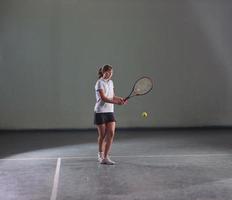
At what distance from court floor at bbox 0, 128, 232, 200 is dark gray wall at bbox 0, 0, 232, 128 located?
3.23 feet

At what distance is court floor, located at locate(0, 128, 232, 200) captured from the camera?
568 centimetres

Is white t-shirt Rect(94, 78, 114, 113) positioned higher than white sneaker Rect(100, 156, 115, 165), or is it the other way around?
white t-shirt Rect(94, 78, 114, 113)

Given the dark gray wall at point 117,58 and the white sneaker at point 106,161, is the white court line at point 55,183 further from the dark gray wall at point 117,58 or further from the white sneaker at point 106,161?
the dark gray wall at point 117,58

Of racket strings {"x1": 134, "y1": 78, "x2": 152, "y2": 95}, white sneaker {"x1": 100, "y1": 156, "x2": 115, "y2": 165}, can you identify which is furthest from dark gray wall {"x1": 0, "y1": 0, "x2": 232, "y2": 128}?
white sneaker {"x1": 100, "y1": 156, "x2": 115, "y2": 165}

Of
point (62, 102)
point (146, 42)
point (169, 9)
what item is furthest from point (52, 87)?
point (169, 9)

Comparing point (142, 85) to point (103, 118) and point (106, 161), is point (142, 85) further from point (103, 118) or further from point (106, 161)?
point (106, 161)

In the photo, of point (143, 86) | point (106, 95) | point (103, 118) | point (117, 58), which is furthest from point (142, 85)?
point (117, 58)

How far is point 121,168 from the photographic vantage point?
712cm

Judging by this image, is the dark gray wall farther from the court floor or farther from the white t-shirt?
the white t-shirt

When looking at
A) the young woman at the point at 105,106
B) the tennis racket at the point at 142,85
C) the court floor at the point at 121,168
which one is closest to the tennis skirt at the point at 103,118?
the young woman at the point at 105,106

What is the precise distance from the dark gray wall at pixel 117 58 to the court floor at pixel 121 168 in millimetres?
984

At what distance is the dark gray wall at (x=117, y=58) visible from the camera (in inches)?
457

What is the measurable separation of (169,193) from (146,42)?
669cm

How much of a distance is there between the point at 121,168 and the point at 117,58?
510cm
